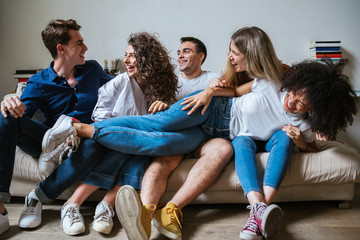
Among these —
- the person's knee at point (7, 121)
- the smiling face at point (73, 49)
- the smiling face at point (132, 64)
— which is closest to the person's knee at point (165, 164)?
the smiling face at point (132, 64)

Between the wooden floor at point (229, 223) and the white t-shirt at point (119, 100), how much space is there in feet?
1.83

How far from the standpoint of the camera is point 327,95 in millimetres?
1382

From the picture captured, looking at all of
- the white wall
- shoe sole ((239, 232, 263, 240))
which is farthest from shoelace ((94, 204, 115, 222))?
the white wall

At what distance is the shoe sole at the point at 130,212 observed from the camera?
112 centimetres

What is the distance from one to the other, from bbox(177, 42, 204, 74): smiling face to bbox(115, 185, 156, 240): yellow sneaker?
4.47ft

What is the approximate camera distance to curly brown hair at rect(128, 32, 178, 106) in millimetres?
1793

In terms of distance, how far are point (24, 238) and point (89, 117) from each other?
2.62ft

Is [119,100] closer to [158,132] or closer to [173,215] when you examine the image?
[158,132]

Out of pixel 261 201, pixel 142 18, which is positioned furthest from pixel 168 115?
pixel 142 18

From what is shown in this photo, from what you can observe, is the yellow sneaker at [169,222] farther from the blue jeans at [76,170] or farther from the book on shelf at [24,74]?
the book on shelf at [24,74]

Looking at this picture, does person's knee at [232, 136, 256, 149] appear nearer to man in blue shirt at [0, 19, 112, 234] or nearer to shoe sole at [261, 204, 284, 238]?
shoe sole at [261, 204, 284, 238]

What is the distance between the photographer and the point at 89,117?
187cm

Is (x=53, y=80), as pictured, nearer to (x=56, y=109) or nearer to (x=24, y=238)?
(x=56, y=109)

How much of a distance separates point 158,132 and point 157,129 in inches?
1.4
